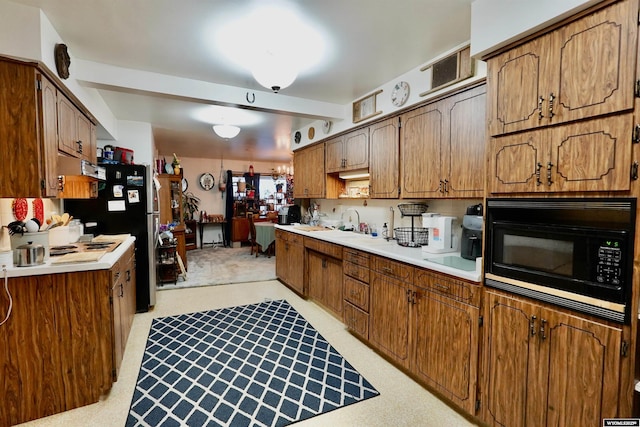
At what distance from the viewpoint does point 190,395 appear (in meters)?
2.08

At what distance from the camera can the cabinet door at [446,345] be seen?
71.6 inches

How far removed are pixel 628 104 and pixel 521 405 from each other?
4.94ft

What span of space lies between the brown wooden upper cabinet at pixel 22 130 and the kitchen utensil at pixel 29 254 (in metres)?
0.33

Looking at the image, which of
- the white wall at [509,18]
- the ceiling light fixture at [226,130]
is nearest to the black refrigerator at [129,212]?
Result: the ceiling light fixture at [226,130]

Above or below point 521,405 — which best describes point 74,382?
below

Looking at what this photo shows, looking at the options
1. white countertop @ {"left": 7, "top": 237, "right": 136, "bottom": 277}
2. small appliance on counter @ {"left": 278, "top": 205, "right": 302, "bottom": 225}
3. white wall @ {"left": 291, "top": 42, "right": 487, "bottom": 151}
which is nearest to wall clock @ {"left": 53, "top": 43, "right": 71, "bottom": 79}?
white countertop @ {"left": 7, "top": 237, "right": 136, "bottom": 277}

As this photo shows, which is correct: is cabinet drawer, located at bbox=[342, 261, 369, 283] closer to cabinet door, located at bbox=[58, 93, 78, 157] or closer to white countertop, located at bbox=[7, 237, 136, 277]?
white countertop, located at bbox=[7, 237, 136, 277]

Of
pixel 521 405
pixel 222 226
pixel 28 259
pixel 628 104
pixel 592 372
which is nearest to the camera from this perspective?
pixel 628 104

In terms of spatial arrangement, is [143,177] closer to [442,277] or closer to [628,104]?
[442,277]

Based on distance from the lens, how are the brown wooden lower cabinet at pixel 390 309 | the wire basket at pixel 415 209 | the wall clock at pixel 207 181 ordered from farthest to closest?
the wall clock at pixel 207 181 → the wire basket at pixel 415 209 → the brown wooden lower cabinet at pixel 390 309

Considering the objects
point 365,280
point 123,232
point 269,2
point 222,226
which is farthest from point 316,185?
point 222,226

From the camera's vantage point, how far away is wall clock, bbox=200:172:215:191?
8133mm

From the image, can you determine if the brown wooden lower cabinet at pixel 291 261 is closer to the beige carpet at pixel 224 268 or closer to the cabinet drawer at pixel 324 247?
the cabinet drawer at pixel 324 247

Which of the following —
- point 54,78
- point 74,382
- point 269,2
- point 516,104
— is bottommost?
point 74,382
